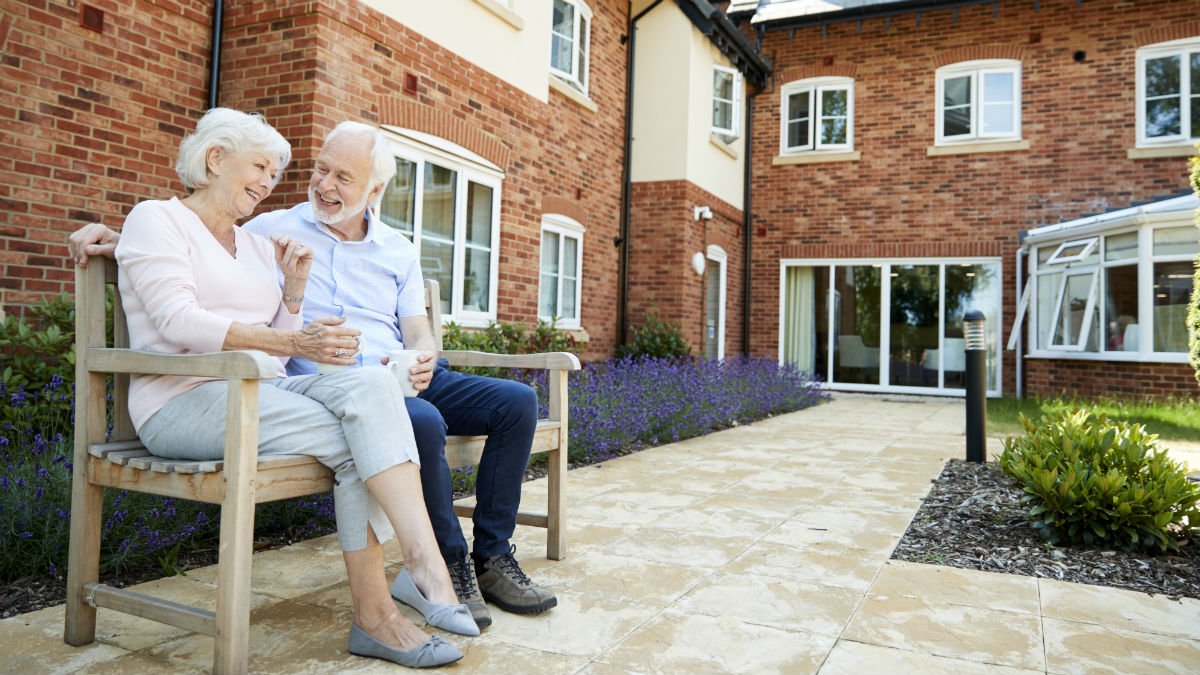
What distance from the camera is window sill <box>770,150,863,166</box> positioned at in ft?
38.4

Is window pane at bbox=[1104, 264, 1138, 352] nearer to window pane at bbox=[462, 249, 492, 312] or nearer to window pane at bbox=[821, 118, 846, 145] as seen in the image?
window pane at bbox=[821, 118, 846, 145]

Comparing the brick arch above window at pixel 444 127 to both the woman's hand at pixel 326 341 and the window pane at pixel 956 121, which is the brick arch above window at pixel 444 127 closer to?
the woman's hand at pixel 326 341

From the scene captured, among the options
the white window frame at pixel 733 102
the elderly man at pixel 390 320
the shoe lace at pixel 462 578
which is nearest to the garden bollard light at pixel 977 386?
the elderly man at pixel 390 320

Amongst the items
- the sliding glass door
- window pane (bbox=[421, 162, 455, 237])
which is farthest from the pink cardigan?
the sliding glass door

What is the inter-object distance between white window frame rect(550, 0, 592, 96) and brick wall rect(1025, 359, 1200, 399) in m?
6.75

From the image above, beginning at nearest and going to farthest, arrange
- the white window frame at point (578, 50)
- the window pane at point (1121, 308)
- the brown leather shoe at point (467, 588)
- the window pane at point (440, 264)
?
the brown leather shoe at point (467, 588) < the window pane at point (440, 264) < the white window frame at point (578, 50) < the window pane at point (1121, 308)

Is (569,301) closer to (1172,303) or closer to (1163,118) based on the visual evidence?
(1172,303)

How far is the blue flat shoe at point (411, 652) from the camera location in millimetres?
1821

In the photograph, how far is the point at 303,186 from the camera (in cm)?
479

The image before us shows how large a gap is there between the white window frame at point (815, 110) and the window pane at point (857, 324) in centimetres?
178

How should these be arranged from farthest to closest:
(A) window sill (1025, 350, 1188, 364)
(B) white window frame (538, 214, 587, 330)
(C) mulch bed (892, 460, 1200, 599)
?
(A) window sill (1025, 350, 1188, 364) < (B) white window frame (538, 214, 587, 330) < (C) mulch bed (892, 460, 1200, 599)

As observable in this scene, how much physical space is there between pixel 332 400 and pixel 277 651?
1.96 ft

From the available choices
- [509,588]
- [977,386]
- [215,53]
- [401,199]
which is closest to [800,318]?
[977,386]

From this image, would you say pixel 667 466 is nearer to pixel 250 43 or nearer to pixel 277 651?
pixel 277 651
